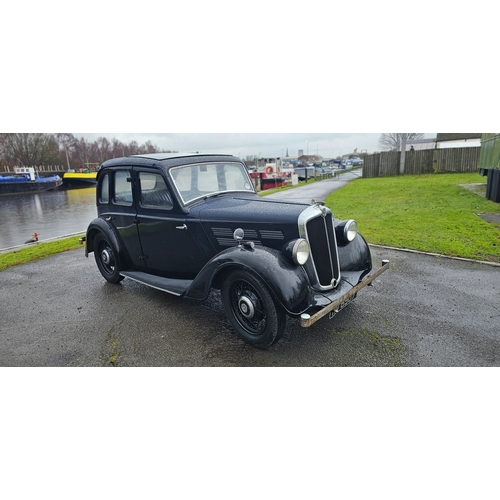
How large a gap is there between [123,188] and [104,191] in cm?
60

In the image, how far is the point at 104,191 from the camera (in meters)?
5.64

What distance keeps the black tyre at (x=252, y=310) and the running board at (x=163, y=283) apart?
80 centimetres

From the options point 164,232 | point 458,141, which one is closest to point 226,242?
point 164,232

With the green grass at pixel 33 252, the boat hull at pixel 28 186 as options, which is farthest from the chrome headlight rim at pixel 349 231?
the boat hull at pixel 28 186

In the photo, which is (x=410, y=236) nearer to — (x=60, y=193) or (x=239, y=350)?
(x=239, y=350)

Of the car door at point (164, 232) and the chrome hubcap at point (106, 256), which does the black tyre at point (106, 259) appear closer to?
the chrome hubcap at point (106, 256)

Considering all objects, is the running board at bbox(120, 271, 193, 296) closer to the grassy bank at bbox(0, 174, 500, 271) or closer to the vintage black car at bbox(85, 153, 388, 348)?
the vintage black car at bbox(85, 153, 388, 348)

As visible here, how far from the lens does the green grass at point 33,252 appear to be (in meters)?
7.48

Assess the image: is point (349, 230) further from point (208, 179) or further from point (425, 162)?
point (425, 162)

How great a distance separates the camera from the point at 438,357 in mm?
3277

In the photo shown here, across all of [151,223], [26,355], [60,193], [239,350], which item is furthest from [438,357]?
[60,193]

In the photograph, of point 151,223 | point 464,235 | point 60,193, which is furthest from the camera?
point 60,193

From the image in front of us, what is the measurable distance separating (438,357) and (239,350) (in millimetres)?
1896

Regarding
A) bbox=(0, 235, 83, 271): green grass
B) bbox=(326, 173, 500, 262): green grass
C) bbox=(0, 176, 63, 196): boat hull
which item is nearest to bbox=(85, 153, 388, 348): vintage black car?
bbox=(0, 235, 83, 271): green grass
